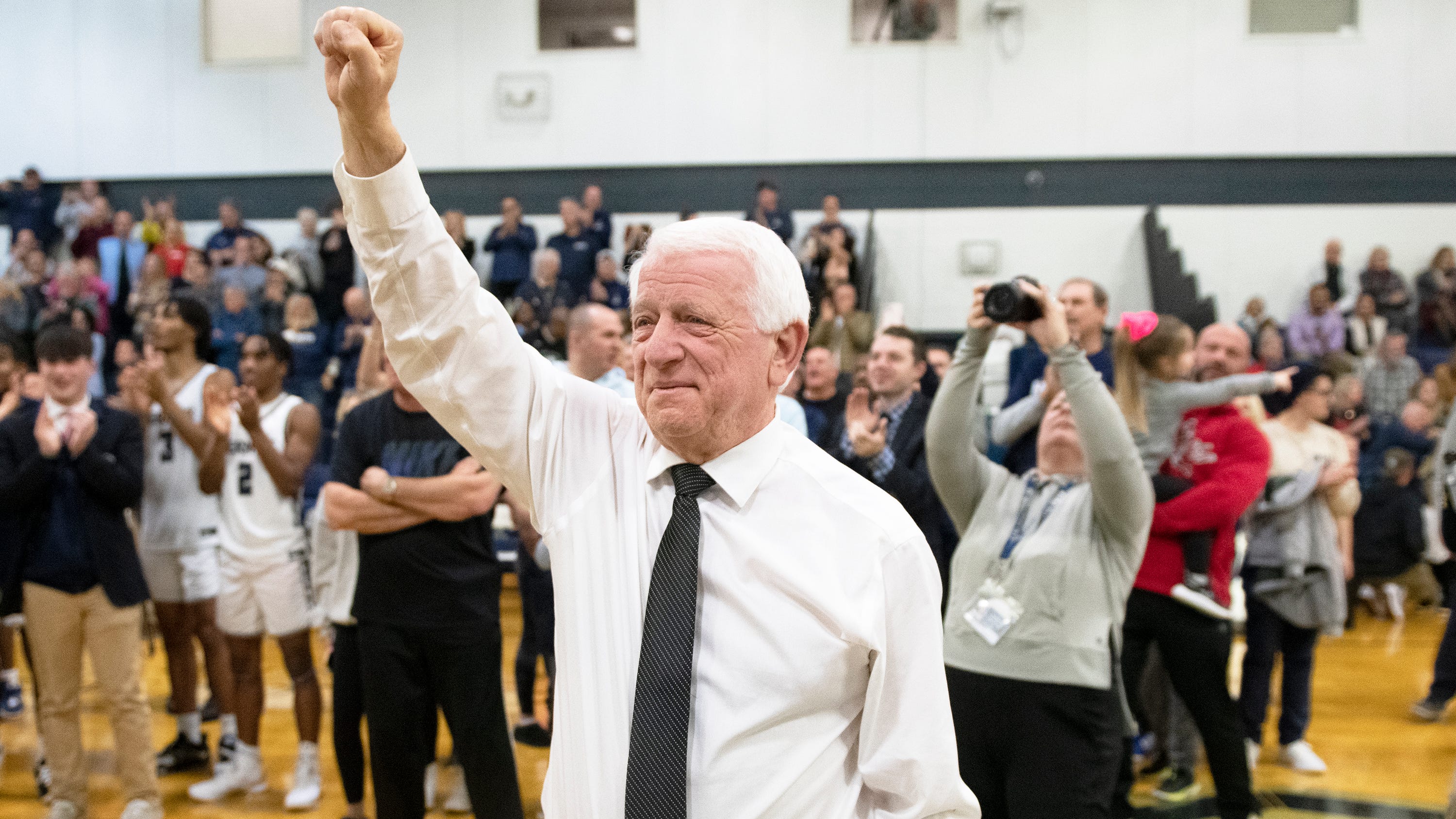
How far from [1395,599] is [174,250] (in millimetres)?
11139

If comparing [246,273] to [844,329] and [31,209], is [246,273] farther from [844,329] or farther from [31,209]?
[844,329]

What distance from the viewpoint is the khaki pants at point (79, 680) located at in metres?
3.71

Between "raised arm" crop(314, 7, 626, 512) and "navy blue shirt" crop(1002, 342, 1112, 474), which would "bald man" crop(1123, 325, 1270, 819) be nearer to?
"navy blue shirt" crop(1002, 342, 1112, 474)

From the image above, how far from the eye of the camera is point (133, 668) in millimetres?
3787

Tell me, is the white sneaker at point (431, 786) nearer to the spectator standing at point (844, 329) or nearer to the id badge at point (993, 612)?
the id badge at point (993, 612)

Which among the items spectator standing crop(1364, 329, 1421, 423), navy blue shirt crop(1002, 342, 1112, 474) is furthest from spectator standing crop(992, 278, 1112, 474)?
spectator standing crop(1364, 329, 1421, 423)

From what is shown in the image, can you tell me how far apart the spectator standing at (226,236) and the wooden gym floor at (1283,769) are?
628 centimetres

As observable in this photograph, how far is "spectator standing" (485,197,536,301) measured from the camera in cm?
1161

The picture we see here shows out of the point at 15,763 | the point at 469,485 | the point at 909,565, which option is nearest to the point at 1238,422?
the point at 469,485

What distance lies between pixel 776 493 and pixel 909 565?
18cm

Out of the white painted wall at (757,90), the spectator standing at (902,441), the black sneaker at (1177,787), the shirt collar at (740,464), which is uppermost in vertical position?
the white painted wall at (757,90)

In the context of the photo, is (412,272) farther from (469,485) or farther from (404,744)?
(404,744)

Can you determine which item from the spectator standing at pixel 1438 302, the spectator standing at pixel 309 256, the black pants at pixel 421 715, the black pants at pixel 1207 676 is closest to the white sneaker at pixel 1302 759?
the black pants at pixel 1207 676

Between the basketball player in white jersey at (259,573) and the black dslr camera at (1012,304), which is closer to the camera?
the black dslr camera at (1012,304)
